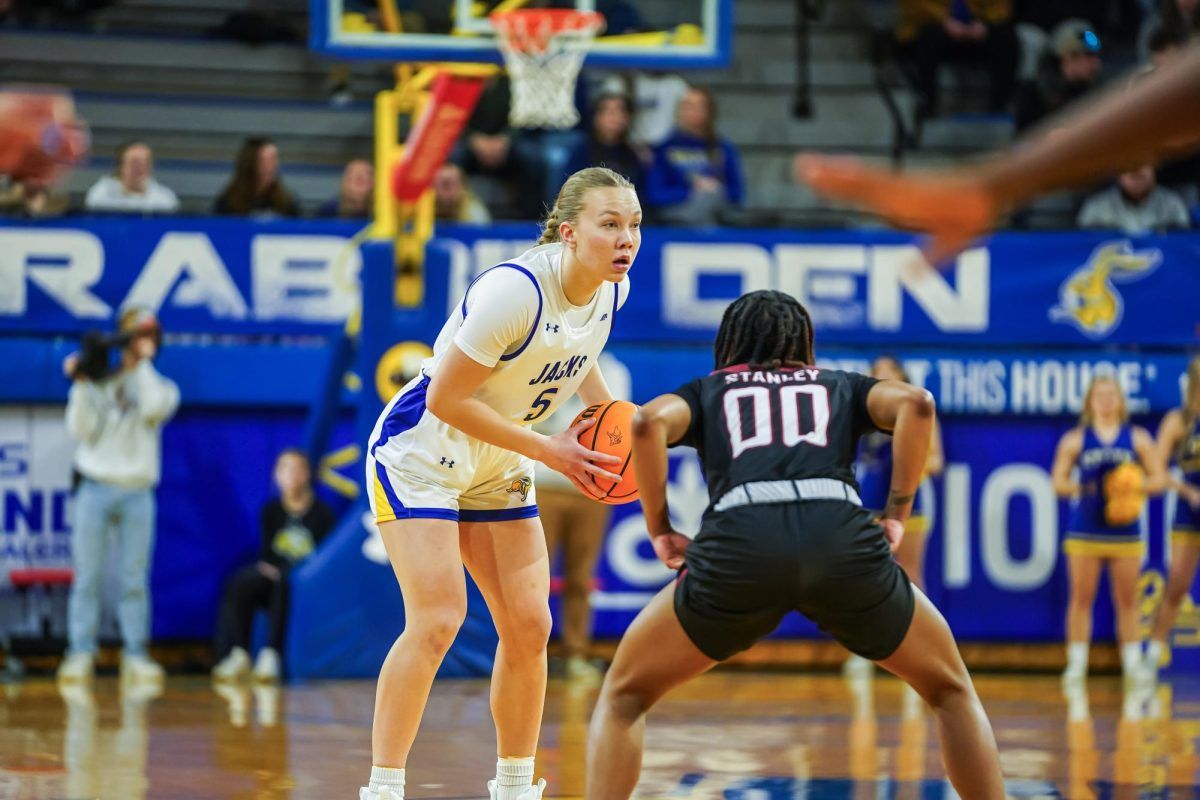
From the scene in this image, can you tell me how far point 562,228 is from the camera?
5637mm

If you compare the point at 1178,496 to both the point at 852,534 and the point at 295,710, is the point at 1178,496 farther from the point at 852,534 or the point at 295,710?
the point at 852,534

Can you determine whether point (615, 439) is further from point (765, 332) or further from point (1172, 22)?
point (1172, 22)

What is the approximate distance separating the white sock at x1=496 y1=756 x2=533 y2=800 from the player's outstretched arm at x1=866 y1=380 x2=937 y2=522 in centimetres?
174

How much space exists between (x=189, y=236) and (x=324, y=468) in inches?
69.7

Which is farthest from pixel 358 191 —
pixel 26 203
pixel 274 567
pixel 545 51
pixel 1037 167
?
pixel 1037 167

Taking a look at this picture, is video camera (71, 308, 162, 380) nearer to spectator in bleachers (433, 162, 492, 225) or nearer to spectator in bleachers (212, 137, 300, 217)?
spectator in bleachers (212, 137, 300, 217)

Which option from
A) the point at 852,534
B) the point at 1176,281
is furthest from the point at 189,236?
the point at 852,534

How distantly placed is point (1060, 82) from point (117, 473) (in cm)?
823

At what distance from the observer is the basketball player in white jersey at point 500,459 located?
5.40m

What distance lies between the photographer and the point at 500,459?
18.8 ft

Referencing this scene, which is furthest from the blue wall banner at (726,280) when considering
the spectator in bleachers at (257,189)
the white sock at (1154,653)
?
the white sock at (1154,653)

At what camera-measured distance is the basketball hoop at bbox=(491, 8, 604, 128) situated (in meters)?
10.0

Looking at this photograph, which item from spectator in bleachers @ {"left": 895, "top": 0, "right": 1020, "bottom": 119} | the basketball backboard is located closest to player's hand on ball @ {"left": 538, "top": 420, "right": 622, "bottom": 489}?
the basketball backboard

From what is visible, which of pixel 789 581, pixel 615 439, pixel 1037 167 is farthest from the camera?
pixel 615 439
